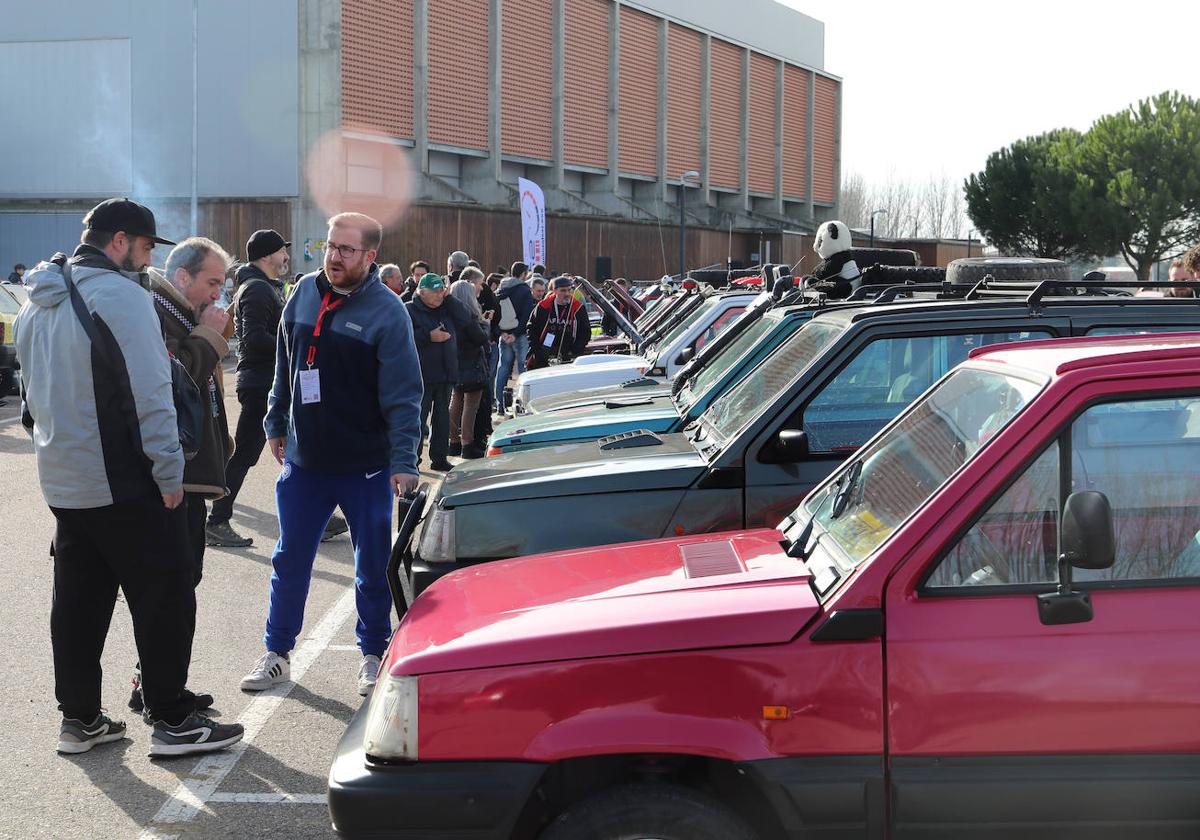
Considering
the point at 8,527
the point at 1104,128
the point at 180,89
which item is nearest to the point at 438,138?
the point at 180,89

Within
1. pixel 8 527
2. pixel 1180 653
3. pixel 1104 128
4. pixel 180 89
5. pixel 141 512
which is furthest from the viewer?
pixel 1104 128

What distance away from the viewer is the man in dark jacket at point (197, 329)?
18.1ft

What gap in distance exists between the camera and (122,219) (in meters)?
4.89

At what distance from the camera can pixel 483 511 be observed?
5176 mm

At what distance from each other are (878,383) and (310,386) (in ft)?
8.12

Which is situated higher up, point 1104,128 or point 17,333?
point 1104,128

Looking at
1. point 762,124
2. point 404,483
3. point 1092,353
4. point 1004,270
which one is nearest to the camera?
point 1092,353

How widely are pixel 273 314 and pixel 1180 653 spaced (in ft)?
23.0

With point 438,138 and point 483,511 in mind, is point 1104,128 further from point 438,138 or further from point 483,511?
point 483,511

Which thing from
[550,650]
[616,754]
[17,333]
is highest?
[17,333]

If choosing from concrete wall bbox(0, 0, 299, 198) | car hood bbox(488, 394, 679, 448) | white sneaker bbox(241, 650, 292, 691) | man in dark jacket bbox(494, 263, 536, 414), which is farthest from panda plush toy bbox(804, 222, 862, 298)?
concrete wall bbox(0, 0, 299, 198)

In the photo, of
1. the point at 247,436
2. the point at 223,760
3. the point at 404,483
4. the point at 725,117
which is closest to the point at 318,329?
the point at 404,483

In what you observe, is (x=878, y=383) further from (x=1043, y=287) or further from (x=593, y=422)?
(x=593, y=422)

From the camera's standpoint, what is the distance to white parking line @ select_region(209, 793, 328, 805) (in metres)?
4.67
